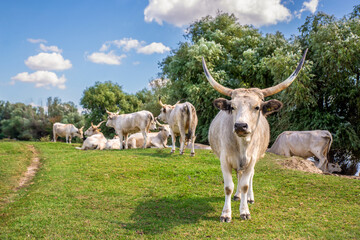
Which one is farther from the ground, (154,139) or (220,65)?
(220,65)

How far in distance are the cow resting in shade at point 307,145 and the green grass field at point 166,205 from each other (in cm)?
471

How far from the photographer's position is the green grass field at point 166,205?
16.4 feet

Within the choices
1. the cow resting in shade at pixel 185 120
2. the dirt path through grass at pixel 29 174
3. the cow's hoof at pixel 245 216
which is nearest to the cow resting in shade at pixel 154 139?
the cow resting in shade at pixel 185 120

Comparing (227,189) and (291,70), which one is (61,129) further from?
(227,189)

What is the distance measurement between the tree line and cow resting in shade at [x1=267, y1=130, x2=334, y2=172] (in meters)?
2.47

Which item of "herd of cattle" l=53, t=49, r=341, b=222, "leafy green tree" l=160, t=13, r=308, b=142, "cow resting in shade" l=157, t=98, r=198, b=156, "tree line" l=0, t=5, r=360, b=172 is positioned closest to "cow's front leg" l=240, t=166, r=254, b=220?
"herd of cattle" l=53, t=49, r=341, b=222

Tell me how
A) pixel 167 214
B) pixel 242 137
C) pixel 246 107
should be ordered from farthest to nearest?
1. pixel 167 214
2. pixel 242 137
3. pixel 246 107

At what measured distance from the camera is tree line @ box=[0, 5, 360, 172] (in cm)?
1666

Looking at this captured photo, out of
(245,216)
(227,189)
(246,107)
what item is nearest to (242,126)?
(246,107)

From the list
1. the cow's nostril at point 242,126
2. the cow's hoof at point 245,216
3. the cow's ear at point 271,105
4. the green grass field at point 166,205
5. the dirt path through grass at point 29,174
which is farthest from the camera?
the dirt path through grass at point 29,174

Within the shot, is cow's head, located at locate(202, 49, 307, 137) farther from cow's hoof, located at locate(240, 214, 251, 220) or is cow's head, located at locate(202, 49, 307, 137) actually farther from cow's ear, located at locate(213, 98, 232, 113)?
cow's hoof, located at locate(240, 214, 251, 220)

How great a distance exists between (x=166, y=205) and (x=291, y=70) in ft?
43.5

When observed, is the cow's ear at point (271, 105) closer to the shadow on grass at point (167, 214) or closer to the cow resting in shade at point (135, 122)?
the shadow on grass at point (167, 214)

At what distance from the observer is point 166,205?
254 inches
